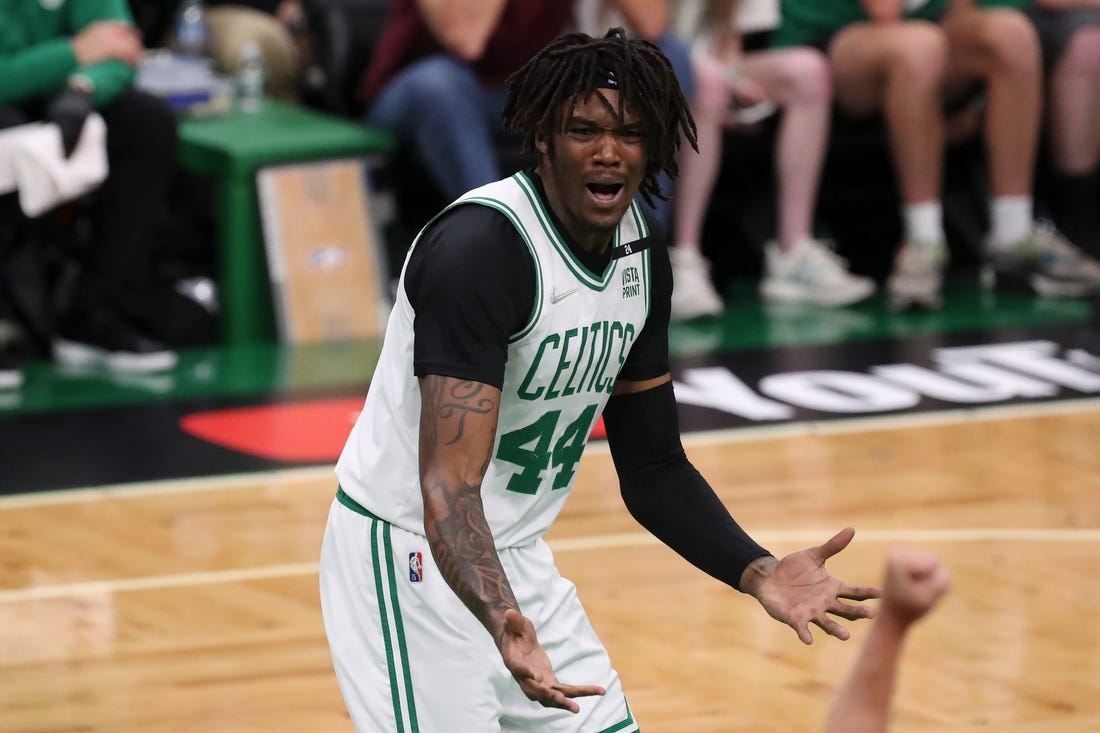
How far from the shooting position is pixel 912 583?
180 cm

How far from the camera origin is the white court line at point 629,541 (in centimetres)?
459

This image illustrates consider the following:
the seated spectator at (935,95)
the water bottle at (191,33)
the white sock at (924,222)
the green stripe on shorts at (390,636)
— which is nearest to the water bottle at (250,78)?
the water bottle at (191,33)

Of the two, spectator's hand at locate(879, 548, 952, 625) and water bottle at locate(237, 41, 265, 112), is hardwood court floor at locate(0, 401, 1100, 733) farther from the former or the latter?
water bottle at locate(237, 41, 265, 112)

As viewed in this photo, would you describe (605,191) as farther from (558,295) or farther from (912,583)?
(912,583)

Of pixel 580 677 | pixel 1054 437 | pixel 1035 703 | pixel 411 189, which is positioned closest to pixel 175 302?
pixel 411 189

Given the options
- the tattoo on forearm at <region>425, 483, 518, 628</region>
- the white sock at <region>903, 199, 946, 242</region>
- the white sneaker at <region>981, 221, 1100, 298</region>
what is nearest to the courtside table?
the white sock at <region>903, 199, 946, 242</region>

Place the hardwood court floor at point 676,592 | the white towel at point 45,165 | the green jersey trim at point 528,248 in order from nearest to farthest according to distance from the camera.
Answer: the green jersey trim at point 528,248 → the hardwood court floor at point 676,592 → the white towel at point 45,165

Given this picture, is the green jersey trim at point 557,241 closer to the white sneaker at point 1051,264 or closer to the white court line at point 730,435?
the white court line at point 730,435

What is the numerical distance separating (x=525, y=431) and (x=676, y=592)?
1.89 meters

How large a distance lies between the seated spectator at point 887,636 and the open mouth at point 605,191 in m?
0.82

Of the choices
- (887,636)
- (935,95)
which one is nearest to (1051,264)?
(935,95)

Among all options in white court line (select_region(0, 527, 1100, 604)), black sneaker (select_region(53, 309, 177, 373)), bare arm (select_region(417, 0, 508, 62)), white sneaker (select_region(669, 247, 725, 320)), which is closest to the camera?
white court line (select_region(0, 527, 1100, 604))

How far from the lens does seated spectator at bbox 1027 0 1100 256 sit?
784cm

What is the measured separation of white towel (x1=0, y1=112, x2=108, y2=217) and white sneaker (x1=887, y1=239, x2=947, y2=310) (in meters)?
3.14
